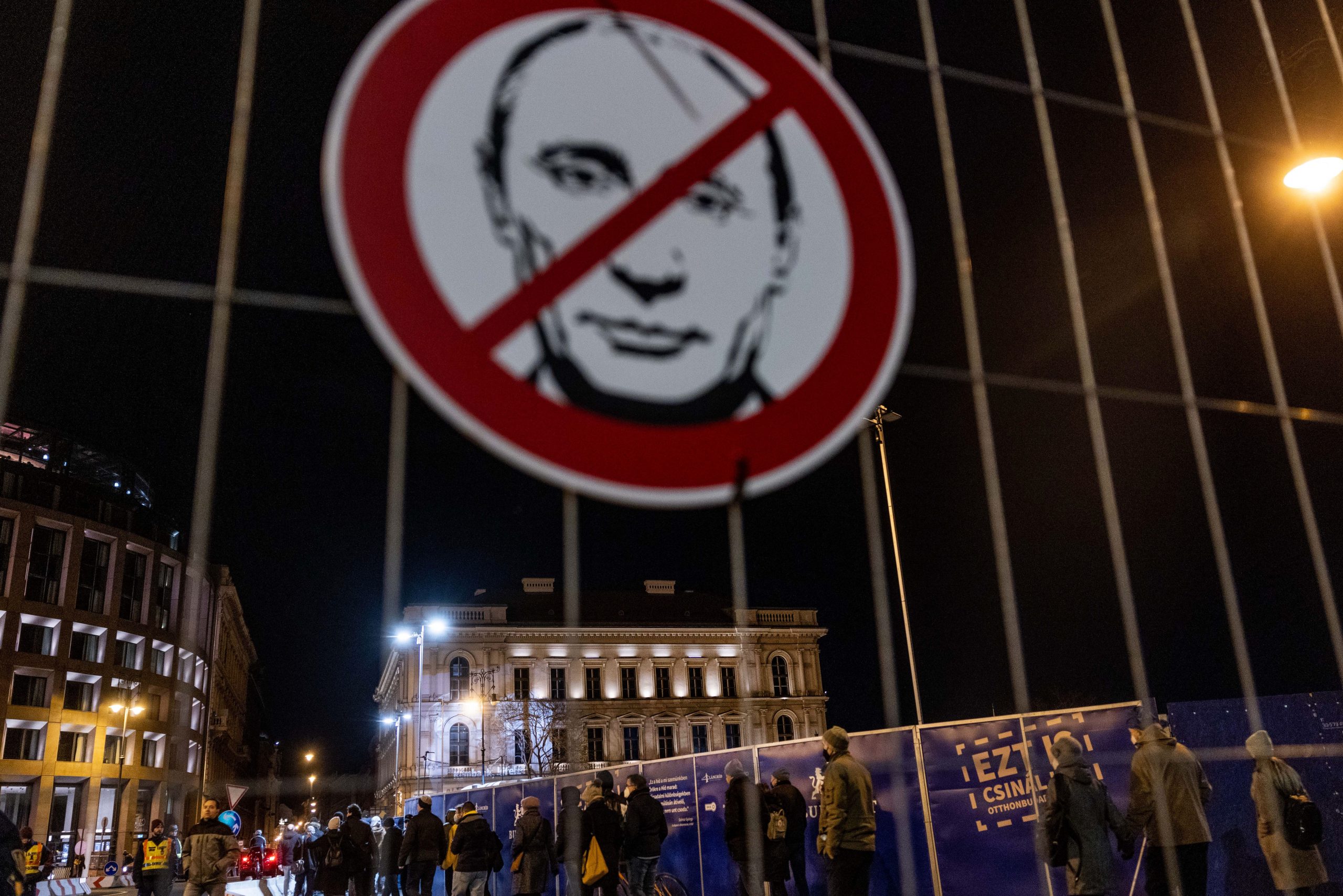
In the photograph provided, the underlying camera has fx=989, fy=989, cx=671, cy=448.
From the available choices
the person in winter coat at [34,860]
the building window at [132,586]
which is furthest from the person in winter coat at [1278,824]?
the building window at [132,586]

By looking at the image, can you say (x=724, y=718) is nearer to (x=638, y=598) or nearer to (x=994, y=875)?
(x=638, y=598)

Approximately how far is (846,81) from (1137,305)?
2.74m

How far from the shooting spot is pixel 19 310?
3619mm

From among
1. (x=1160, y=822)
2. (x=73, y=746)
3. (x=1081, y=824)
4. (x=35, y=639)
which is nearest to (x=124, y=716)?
(x=73, y=746)

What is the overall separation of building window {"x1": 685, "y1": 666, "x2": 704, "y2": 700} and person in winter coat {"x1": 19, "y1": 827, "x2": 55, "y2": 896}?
1561 inches

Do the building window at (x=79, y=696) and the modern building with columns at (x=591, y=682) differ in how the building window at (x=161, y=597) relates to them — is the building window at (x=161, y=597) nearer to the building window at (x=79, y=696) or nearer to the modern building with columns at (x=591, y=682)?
the building window at (x=79, y=696)

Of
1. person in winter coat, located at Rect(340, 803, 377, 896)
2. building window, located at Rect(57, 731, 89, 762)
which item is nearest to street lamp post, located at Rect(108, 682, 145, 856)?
building window, located at Rect(57, 731, 89, 762)

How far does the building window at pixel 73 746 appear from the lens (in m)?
37.4

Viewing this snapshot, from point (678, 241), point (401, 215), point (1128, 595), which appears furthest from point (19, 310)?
point (1128, 595)

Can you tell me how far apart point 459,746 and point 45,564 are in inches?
917

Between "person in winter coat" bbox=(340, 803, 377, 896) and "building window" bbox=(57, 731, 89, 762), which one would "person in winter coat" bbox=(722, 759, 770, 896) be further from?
"building window" bbox=(57, 731, 89, 762)

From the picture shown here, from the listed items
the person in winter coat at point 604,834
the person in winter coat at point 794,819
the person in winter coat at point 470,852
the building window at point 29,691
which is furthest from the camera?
the building window at point 29,691

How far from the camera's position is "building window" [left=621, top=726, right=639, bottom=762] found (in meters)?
57.7

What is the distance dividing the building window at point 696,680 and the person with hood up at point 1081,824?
54.8 meters
